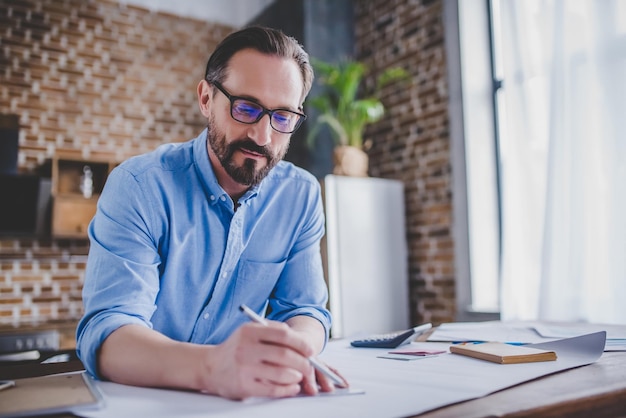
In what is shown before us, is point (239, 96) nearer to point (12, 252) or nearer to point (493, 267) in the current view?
point (493, 267)

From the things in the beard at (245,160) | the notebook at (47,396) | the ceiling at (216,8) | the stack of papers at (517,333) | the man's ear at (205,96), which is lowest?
the stack of papers at (517,333)

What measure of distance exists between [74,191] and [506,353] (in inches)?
158

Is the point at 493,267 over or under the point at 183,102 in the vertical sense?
under

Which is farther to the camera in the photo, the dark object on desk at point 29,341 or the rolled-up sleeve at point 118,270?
the dark object on desk at point 29,341

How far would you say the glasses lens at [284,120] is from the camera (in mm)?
1261

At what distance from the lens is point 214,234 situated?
131 centimetres

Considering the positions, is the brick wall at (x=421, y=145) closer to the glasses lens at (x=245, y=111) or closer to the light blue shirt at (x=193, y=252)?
the light blue shirt at (x=193, y=252)

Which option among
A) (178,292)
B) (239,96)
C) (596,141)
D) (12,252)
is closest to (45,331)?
(12,252)

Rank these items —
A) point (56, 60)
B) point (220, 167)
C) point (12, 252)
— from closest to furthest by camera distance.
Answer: point (220, 167)
point (12, 252)
point (56, 60)

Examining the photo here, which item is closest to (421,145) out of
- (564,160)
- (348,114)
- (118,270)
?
(348,114)

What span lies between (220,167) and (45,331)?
267 centimetres

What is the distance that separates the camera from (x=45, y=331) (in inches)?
136

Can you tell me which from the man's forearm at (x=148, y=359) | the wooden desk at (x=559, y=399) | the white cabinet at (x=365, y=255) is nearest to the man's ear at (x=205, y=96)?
the man's forearm at (x=148, y=359)

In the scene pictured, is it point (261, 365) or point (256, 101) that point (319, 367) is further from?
point (256, 101)
